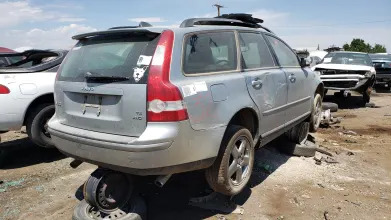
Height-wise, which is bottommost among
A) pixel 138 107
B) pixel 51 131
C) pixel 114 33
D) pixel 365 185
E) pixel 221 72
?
pixel 365 185

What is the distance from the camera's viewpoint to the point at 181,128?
2740mm

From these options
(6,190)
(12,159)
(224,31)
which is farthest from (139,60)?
(12,159)

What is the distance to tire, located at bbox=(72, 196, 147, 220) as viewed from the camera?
10.4ft

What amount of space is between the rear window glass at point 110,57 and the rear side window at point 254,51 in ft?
3.80

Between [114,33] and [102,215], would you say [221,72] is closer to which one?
[114,33]

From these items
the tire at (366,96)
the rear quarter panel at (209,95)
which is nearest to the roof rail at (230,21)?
the rear quarter panel at (209,95)

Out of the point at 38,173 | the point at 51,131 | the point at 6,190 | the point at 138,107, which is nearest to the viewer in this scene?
the point at 138,107

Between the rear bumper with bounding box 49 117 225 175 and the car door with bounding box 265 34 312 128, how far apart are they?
179 centimetres

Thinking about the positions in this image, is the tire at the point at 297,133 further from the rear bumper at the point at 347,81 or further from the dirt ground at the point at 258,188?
the rear bumper at the point at 347,81

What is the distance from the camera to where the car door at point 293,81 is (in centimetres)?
449

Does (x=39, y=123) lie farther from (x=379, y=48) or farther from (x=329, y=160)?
(x=379, y=48)

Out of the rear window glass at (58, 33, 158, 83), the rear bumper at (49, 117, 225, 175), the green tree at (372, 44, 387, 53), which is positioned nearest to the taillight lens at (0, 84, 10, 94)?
the rear window glass at (58, 33, 158, 83)

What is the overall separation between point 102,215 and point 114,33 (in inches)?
65.7

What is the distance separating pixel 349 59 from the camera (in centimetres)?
1129
